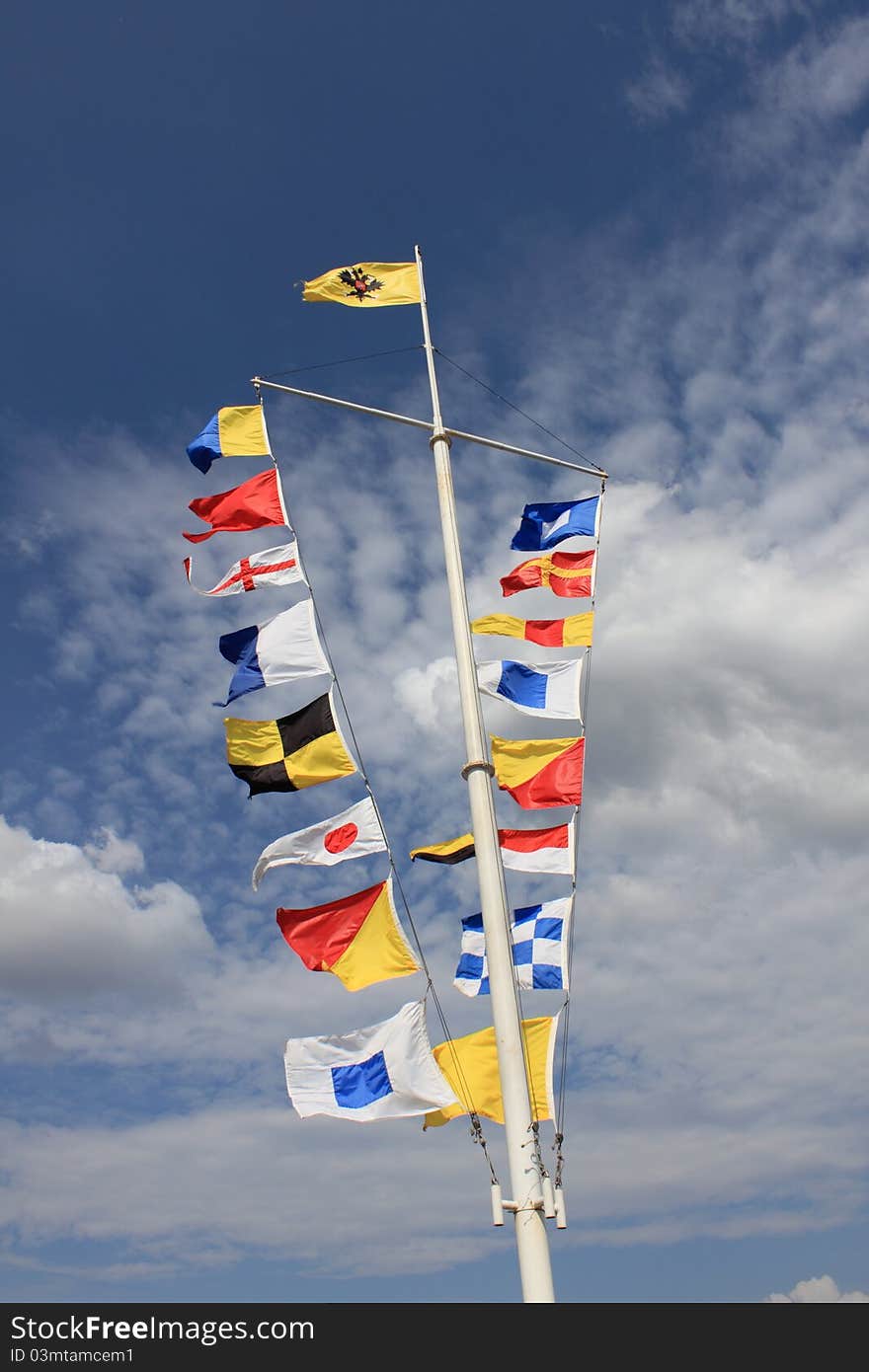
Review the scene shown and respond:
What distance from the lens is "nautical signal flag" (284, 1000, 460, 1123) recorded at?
43.4 ft

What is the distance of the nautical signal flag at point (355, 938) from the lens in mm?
14148

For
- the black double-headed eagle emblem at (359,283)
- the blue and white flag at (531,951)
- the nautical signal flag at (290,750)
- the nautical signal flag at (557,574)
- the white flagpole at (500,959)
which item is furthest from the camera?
the black double-headed eagle emblem at (359,283)

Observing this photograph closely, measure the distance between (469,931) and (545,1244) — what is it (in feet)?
15.4

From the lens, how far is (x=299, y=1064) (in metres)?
13.6

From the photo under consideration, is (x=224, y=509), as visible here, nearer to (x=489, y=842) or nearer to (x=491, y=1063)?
(x=489, y=842)

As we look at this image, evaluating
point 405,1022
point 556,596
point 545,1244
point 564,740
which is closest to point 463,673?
point 564,740

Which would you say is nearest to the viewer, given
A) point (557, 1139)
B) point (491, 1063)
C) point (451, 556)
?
point (557, 1139)

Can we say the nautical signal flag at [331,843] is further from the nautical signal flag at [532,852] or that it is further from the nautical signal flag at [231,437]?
the nautical signal flag at [231,437]

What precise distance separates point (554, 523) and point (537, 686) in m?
3.76

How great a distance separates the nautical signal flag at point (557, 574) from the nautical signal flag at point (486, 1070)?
285 inches

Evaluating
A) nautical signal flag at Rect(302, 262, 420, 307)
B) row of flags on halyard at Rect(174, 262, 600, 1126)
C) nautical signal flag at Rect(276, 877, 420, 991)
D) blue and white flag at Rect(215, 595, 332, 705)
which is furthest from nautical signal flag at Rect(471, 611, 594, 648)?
nautical signal flag at Rect(302, 262, 420, 307)

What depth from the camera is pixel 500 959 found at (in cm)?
1245

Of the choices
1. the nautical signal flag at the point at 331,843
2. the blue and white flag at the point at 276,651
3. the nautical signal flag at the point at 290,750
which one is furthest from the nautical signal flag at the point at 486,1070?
the blue and white flag at the point at 276,651

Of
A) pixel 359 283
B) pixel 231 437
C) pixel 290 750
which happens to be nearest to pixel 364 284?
pixel 359 283
